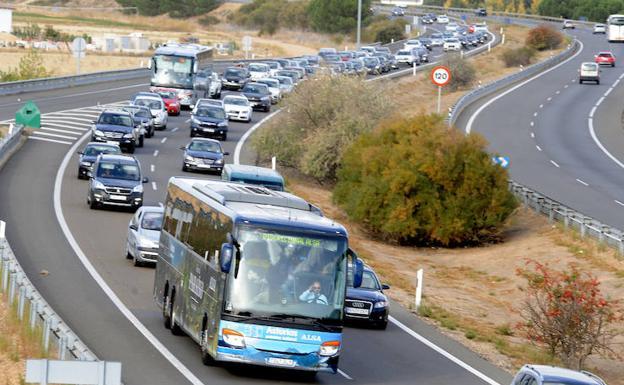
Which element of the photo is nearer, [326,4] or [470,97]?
[470,97]

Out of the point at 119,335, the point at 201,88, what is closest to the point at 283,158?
the point at 201,88

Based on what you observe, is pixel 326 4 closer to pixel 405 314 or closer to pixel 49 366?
pixel 405 314

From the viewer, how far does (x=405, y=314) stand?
95.8 feet

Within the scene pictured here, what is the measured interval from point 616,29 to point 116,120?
94470 millimetres

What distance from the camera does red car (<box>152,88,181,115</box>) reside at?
70.0 m

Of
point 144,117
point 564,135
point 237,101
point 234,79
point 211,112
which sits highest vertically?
point 211,112

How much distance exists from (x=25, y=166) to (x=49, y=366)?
37489 mm

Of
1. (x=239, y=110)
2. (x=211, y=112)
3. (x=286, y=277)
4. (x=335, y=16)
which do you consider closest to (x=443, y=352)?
(x=286, y=277)

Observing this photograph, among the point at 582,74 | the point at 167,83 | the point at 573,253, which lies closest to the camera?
the point at 573,253

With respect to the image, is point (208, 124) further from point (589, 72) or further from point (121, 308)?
point (589, 72)

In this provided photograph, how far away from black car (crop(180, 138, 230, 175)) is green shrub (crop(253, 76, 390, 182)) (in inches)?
160

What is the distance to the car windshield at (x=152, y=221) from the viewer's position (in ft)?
103

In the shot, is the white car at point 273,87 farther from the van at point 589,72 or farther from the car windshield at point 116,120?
the van at point 589,72

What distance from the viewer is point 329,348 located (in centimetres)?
1978
